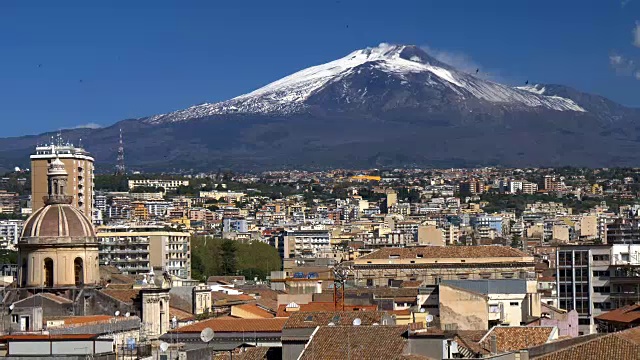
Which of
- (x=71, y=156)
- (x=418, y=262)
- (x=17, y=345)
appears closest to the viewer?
(x=17, y=345)

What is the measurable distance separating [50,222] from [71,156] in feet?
340

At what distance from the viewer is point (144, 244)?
391ft

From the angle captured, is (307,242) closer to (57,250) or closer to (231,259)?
(231,259)

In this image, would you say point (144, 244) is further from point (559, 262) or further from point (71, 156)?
point (559, 262)

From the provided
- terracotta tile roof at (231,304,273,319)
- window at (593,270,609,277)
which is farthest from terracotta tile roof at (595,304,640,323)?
window at (593,270,609,277)

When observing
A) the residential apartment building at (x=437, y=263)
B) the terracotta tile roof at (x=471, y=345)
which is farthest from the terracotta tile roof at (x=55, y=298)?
the residential apartment building at (x=437, y=263)

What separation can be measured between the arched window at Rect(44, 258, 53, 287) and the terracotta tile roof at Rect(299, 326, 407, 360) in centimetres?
2966

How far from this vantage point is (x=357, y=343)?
3297cm

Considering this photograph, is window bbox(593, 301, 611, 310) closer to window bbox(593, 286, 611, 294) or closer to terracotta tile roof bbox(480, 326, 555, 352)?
window bbox(593, 286, 611, 294)

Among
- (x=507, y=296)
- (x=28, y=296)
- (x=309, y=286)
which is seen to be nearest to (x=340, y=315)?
(x=507, y=296)

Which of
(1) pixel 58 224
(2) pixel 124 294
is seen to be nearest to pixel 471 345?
(2) pixel 124 294

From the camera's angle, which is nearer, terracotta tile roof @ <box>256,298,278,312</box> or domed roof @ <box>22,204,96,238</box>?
terracotta tile roof @ <box>256,298,278,312</box>

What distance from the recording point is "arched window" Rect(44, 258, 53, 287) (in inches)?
2446

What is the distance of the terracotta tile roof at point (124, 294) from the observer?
196 feet
